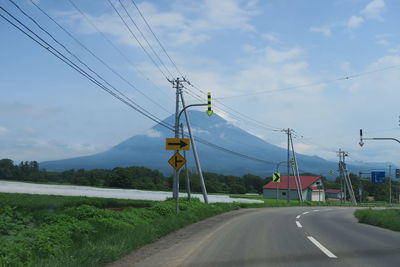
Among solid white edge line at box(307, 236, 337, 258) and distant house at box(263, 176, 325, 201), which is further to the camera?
distant house at box(263, 176, 325, 201)

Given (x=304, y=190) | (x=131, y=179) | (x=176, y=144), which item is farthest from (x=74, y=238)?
(x=304, y=190)

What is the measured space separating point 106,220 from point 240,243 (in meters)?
5.04

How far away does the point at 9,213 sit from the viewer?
1250 centimetres

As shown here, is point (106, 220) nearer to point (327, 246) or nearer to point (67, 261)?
point (67, 261)

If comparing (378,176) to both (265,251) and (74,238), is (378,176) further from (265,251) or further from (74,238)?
(74,238)

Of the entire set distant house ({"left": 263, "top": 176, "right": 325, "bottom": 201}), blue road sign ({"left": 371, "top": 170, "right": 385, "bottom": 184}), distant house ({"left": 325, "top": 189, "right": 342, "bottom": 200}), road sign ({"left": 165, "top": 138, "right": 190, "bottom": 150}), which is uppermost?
road sign ({"left": 165, "top": 138, "right": 190, "bottom": 150})

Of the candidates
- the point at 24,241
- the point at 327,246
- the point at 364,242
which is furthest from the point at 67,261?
the point at 364,242

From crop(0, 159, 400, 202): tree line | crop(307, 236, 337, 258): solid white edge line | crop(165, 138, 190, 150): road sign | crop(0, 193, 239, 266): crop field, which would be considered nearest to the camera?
crop(0, 193, 239, 266): crop field

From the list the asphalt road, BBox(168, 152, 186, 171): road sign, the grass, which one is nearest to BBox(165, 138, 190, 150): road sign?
BBox(168, 152, 186, 171): road sign

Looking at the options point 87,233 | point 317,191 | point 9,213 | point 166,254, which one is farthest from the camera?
point 317,191

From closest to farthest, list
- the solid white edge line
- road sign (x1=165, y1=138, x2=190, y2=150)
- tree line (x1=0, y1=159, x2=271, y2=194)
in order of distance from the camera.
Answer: the solid white edge line
road sign (x1=165, y1=138, x2=190, y2=150)
tree line (x1=0, y1=159, x2=271, y2=194)

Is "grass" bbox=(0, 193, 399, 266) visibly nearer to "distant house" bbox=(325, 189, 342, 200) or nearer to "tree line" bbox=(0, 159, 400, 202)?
"tree line" bbox=(0, 159, 400, 202)

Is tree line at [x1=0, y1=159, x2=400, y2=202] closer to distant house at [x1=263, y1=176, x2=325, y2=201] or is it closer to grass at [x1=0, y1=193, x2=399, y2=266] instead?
distant house at [x1=263, y1=176, x2=325, y2=201]

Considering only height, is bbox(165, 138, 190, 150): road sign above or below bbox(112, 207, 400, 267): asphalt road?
above
